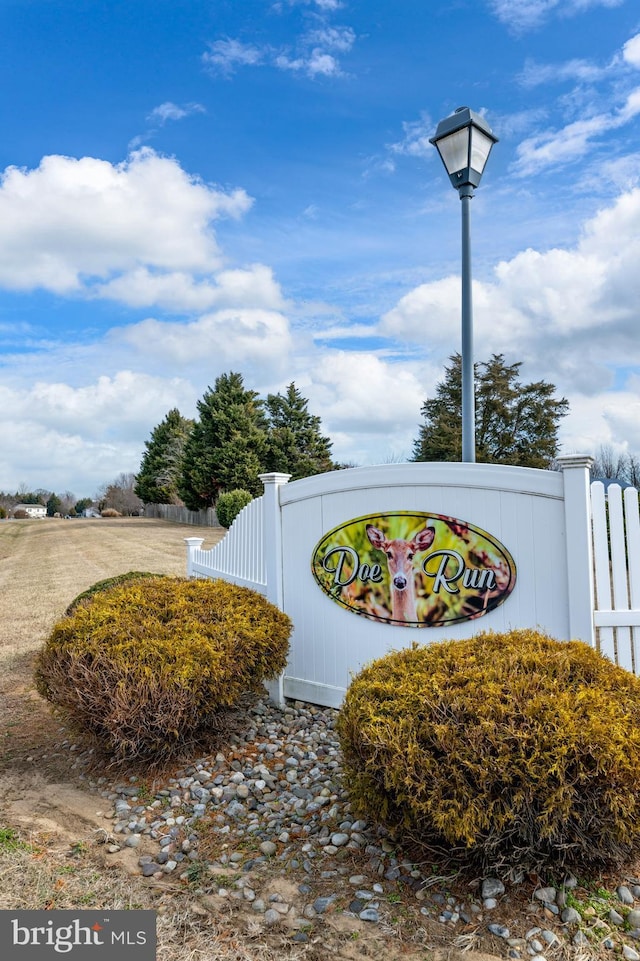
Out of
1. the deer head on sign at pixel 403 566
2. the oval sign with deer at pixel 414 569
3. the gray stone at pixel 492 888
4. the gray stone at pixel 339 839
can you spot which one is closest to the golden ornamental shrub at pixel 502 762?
the gray stone at pixel 492 888

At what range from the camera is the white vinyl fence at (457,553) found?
3.79 meters

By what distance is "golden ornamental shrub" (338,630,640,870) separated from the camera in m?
2.34

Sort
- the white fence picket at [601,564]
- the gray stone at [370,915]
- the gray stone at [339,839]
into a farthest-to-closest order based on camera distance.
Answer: the white fence picket at [601,564] < the gray stone at [339,839] < the gray stone at [370,915]

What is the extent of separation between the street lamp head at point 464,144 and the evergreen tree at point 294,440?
26.1m

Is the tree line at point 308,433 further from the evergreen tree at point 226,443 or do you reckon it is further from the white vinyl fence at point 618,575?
the white vinyl fence at point 618,575

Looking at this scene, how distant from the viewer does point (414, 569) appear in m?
4.38

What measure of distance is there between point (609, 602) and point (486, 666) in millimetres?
1403

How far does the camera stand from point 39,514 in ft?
243

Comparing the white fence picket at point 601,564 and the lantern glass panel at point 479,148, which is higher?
the lantern glass panel at point 479,148

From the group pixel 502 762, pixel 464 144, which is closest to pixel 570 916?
pixel 502 762

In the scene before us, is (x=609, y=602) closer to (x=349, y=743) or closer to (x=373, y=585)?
(x=373, y=585)

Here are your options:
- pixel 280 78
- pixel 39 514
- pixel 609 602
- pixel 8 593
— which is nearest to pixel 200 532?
pixel 8 593

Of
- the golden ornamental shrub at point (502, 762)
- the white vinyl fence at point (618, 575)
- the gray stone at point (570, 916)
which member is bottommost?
the gray stone at point (570, 916)

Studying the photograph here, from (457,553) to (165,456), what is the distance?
4139 centimetres
